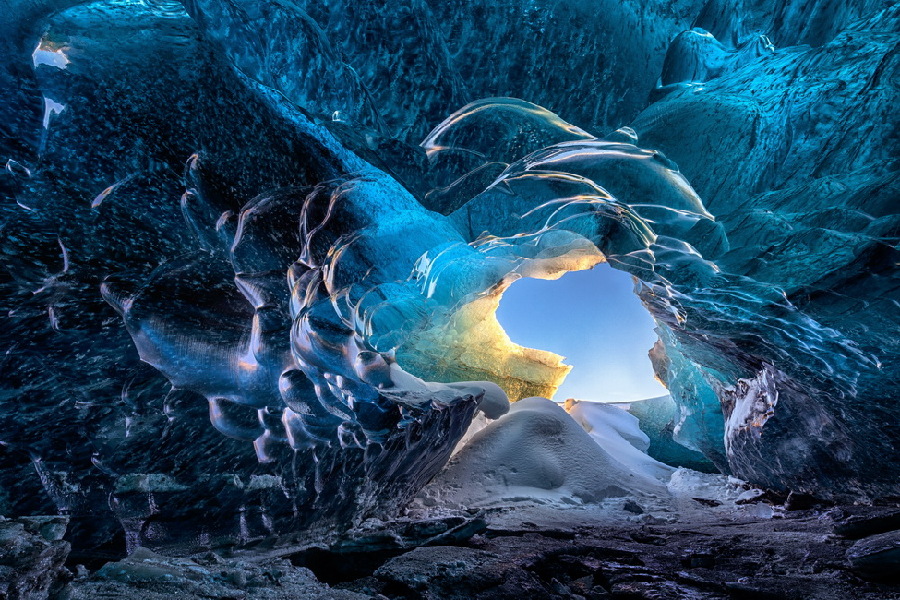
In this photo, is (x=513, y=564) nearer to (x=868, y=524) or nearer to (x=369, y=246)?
(x=369, y=246)

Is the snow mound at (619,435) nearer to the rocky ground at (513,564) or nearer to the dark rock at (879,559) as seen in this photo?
the rocky ground at (513,564)

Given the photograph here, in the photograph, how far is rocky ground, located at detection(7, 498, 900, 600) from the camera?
154cm

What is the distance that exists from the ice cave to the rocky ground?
0.07 ft

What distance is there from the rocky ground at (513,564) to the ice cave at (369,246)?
0.02 m

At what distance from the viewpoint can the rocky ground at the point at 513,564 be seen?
1544mm

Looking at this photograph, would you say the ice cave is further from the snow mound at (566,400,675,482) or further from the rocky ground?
the snow mound at (566,400,675,482)

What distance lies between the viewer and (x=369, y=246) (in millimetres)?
2951

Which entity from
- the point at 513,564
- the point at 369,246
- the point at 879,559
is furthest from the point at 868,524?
the point at 369,246

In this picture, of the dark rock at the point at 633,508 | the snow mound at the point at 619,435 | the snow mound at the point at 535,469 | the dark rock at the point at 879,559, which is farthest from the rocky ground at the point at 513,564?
the snow mound at the point at 619,435

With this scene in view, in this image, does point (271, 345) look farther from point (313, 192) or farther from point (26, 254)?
point (26, 254)

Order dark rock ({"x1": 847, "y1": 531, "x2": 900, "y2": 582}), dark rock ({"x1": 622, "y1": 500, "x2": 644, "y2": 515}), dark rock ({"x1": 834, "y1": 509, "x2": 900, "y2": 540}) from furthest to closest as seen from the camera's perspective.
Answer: dark rock ({"x1": 622, "y1": 500, "x2": 644, "y2": 515}), dark rock ({"x1": 834, "y1": 509, "x2": 900, "y2": 540}), dark rock ({"x1": 847, "y1": 531, "x2": 900, "y2": 582})

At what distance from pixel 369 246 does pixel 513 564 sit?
2.17 metres

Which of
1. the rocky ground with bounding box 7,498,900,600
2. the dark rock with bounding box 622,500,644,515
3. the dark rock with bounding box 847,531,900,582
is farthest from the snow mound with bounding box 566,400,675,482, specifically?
the dark rock with bounding box 847,531,900,582

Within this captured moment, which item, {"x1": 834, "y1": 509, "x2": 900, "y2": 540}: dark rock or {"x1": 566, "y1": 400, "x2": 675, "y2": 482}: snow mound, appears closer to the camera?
{"x1": 834, "y1": 509, "x2": 900, "y2": 540}: dark rock
